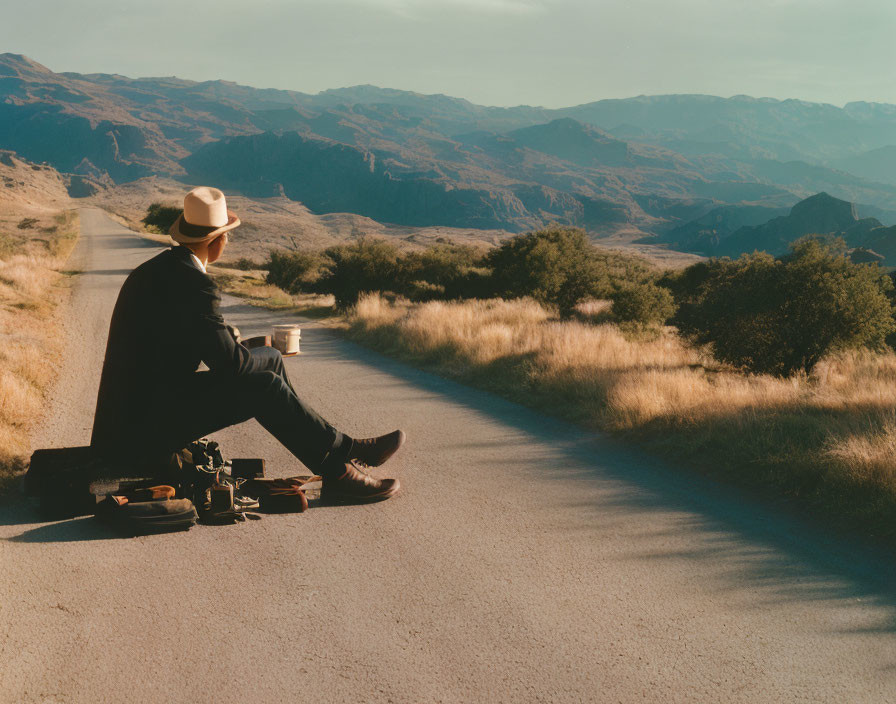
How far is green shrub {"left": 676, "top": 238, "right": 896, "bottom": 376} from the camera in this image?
1141cm

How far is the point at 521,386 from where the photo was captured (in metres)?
9.20

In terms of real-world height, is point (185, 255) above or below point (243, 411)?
above

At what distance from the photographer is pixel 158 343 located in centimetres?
414

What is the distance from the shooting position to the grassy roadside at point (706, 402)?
513cm

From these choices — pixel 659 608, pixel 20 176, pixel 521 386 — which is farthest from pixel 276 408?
pixel 20 176

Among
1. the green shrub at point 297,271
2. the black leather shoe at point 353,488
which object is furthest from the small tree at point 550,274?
the black leather shoe at point 353,488

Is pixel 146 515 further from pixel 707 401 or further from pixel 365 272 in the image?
pixel 365 272

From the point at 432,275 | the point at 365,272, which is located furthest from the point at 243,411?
the point at 432,275

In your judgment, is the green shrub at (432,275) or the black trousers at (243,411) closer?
the black trousers at (243,411)

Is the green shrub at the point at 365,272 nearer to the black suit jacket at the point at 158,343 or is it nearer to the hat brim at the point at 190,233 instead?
the hat brim at the point at 190,233

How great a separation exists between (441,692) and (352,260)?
23.3 metres

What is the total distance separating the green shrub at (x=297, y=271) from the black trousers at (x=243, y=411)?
29.5 meters

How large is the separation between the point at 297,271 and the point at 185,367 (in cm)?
3243

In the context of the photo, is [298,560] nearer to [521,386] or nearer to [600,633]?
[600,633]
